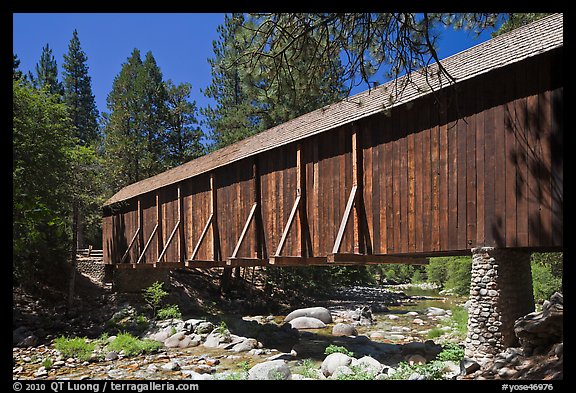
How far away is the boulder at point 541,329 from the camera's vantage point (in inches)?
243

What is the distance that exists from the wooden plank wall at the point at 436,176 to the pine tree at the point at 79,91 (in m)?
29.1

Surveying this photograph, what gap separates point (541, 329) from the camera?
246 inches

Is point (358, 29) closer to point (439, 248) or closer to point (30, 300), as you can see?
point (439, 248)

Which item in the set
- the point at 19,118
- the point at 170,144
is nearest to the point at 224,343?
the point at 19,118

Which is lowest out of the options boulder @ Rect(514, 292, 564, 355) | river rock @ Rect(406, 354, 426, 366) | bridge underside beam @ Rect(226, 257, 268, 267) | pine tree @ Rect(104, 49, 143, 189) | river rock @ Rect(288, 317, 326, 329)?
river rock @ Rect(288, 317, 326, 329)

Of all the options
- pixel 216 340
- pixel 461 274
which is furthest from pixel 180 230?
pixel 461 274

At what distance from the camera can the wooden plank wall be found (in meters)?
6.53

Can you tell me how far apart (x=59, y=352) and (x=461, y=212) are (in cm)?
1069

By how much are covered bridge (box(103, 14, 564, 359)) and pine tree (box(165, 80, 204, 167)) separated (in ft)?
43.1

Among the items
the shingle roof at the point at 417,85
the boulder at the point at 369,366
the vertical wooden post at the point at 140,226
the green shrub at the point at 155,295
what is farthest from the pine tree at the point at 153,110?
the boulder at the point at 369,366

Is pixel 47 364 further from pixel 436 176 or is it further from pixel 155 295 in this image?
pixel 436 176

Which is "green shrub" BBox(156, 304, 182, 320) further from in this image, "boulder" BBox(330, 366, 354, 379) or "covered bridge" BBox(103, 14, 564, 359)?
"boulder" BBox(330, 366, 354, 379)

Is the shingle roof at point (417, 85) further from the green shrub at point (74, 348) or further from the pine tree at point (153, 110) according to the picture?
the pine tree at point (153, 110)

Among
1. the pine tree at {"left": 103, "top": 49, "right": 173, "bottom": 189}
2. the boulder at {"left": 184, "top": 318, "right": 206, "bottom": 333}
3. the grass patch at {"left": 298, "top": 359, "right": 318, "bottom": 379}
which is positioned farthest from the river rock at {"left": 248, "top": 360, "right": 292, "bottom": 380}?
the pine tree at {"left": 103, "top": 49, "right": 173, "bottom": 189}
